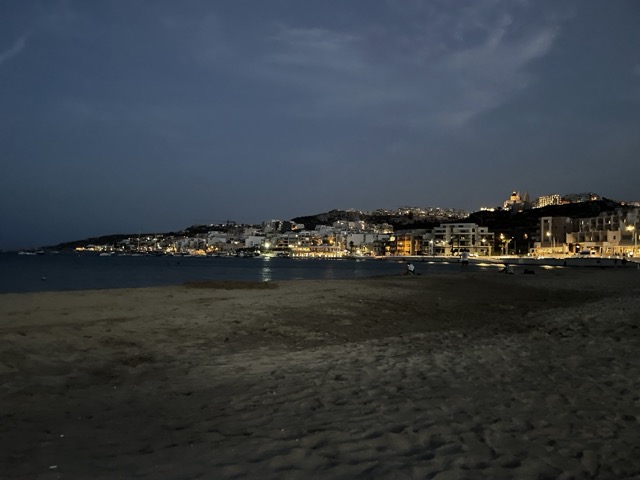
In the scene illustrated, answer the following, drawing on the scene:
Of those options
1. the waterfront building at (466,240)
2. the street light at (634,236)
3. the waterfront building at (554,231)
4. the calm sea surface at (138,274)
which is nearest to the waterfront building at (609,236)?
the street light at (634,236)

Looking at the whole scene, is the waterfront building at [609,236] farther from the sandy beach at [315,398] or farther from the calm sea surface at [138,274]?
the sandy beach at [315,398]

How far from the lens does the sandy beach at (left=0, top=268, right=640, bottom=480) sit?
13.7 feet

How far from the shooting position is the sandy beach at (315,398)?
4176 mm

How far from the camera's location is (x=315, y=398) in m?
6.05

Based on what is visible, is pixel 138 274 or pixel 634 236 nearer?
pixel 138 274

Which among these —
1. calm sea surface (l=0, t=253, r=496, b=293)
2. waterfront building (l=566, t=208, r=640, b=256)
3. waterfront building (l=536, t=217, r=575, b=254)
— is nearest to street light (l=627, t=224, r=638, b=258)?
waterfront building (l=566, t=208, r=640, b=256)

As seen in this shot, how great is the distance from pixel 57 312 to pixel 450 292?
16.0 m

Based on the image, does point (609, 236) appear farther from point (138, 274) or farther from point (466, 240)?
point (138, 274)

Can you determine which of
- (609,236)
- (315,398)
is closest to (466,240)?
(609,236)

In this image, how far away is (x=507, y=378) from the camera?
22.8ft

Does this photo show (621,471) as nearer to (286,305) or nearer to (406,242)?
(286,305)

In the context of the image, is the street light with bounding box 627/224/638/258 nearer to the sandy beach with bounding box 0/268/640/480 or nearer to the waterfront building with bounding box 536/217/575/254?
the waterfront building with bounding box 536/217/575/254

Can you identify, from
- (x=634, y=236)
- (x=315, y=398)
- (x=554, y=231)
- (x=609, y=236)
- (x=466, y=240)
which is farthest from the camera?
(x=466, y=240)

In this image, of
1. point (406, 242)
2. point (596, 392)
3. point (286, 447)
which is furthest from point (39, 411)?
point (406, 242)
